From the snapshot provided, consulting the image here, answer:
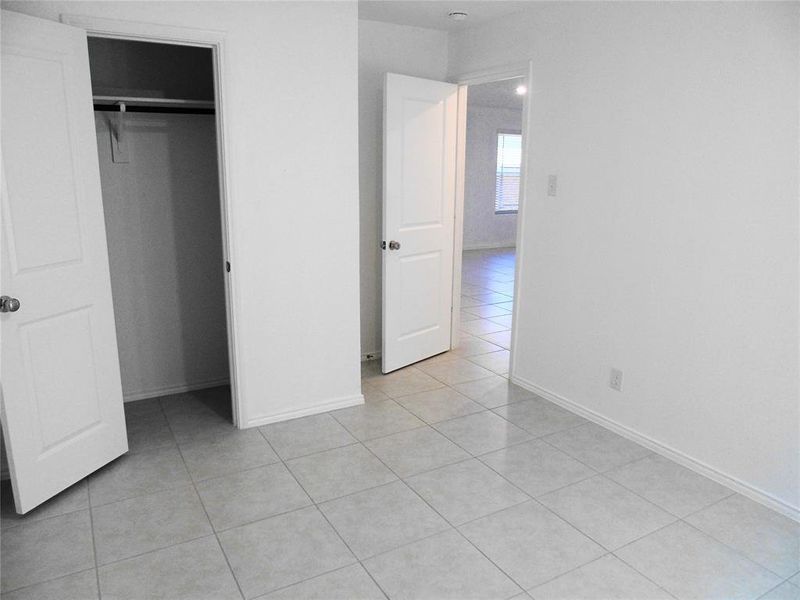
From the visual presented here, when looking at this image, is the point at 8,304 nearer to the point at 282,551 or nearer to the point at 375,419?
the point at 282,551

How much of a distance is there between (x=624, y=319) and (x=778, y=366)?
806mm

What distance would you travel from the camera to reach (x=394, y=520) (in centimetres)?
246

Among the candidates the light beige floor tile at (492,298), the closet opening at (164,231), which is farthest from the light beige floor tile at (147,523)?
the light beige floor tile at (492,298)

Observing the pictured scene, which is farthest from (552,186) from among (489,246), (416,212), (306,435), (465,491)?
(489,246)

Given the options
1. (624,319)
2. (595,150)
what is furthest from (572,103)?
(624,319)

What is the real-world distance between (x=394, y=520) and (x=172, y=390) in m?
2.01

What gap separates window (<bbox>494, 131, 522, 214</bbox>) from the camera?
1048 cm

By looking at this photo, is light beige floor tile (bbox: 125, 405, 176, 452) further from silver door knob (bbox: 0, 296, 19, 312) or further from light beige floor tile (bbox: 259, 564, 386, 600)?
light beige floor tile (bbox: 259, 564, 386, 600)

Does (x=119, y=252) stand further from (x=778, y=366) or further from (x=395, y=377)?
(x=778, y=366)

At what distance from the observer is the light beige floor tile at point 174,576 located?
2020 mm

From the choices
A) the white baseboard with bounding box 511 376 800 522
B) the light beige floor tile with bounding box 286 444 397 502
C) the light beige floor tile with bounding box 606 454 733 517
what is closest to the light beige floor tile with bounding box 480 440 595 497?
the light beige floor tile with bounding box 606 454 733 517

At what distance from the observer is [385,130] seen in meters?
3.79

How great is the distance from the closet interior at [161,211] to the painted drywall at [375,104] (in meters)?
1.01

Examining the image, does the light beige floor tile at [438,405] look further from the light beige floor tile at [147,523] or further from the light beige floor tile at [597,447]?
the light beige floor tile at [147,523]
